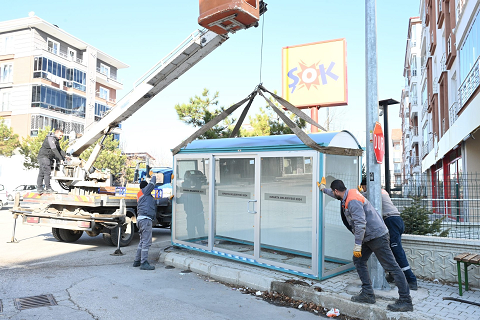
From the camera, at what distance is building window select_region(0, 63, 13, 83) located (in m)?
34.5

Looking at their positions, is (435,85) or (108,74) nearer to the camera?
(435,85)

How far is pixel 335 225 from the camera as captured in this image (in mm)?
6504

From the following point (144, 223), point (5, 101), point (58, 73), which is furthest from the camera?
point (58, 73)

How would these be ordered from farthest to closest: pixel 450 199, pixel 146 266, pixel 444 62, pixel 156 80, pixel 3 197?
pixel 3 197, pixel 444 62, pixel 156 80, pixel 450 199, pixel 146 266

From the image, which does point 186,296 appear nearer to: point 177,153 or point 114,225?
point 177,153

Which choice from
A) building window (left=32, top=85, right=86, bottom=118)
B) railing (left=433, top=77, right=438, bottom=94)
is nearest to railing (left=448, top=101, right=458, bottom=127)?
railing (left=433, top=77, right=438, bottom=94)

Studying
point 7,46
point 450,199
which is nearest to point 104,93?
point 7,46

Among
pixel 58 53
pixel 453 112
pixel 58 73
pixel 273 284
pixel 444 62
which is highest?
pixel 58 53

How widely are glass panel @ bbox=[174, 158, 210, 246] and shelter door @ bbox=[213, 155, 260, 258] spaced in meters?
0.37

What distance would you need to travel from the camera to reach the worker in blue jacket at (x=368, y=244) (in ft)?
15.6

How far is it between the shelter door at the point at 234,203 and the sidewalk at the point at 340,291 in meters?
0.63

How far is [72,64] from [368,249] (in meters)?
38.6

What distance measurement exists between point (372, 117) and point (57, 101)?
3631 centimetres

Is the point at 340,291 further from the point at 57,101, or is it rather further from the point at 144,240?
the point at 57,101
